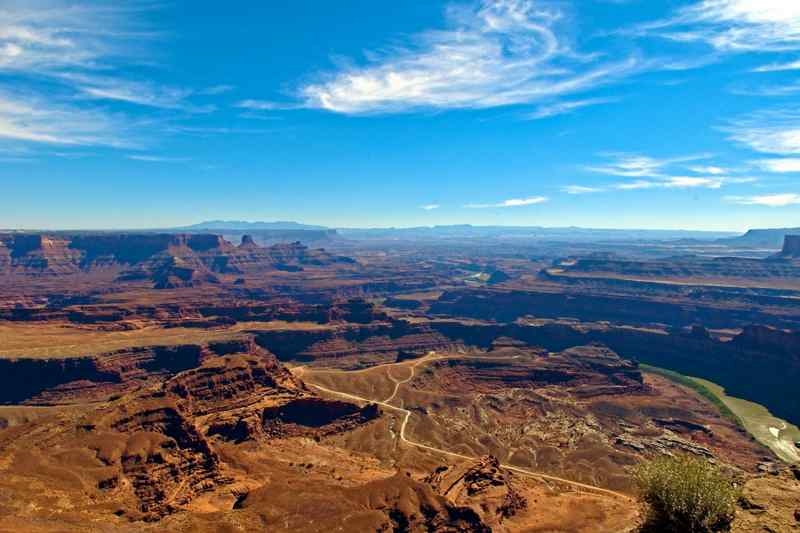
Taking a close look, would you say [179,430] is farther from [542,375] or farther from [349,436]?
[542,375]

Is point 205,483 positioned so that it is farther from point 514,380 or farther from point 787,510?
point 514,380

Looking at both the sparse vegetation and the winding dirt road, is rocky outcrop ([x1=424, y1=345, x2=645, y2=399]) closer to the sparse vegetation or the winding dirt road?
the winding dirt road

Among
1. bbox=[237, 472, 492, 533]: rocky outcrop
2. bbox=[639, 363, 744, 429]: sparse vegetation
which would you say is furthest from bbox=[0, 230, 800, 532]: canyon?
bbox=[639, 363, 744, 429]: sparse vegetation

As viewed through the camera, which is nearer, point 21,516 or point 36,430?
point 21,516

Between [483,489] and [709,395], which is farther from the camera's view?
[709,395]

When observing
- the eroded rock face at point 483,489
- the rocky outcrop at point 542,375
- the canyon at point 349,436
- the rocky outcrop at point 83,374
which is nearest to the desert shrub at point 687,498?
the canyon at point 349,436

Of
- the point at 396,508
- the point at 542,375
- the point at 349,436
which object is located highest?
the point at 396,508

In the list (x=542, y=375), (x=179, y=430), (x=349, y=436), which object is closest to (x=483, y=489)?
(x=349, y=436)

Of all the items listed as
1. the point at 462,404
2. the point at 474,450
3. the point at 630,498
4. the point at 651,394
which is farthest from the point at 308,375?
the point at 651,394
